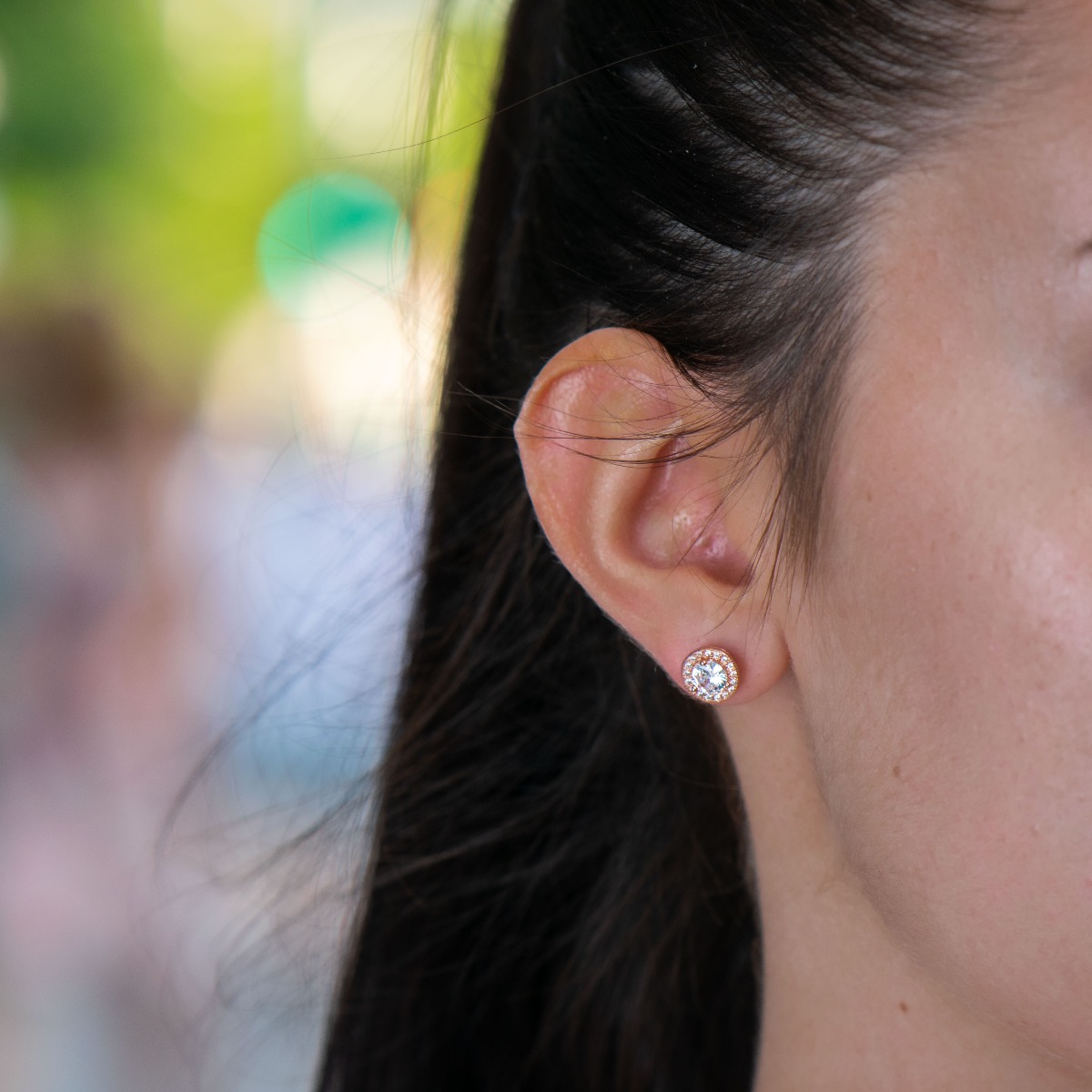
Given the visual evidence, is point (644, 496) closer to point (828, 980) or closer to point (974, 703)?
point (974, 703)

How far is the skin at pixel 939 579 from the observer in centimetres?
77

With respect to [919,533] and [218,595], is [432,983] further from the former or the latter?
[218,595]

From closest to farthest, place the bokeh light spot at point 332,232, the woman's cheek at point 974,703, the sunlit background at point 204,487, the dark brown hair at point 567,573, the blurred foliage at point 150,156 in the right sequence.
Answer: the woman's cheek at point 974,703 < the dark brown hair at point 567,573 < the sunlit background at point 204,487 < the bokeh light spot at point 332,232 < the blurred foliage at point 150,156

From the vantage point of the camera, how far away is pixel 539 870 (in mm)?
1384

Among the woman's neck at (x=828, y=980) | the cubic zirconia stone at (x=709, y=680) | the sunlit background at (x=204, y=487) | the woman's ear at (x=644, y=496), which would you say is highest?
the woman's ear at (x=644, y=496)

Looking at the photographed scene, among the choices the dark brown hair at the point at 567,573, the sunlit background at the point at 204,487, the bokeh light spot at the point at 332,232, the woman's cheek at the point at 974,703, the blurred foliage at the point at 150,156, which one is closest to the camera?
the woman's cheek at the point at 974,703

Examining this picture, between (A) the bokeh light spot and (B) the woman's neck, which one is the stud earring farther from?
(A) the bokeh light spot

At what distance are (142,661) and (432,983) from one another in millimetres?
2947

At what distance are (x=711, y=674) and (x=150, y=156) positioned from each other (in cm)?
636

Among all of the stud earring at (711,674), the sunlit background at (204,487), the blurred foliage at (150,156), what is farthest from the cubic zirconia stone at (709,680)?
the blurred foliage at (150,156)

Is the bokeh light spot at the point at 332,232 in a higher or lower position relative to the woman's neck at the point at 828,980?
lower

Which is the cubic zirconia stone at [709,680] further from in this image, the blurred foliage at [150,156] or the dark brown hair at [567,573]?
the blurred foliage at [150,156]

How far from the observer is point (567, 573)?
4.06 feet

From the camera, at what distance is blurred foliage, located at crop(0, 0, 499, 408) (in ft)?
20.6
